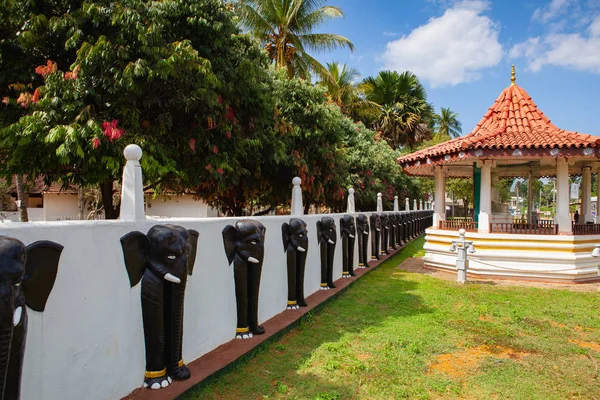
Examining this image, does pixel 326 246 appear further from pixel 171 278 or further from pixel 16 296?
pixel 16 296

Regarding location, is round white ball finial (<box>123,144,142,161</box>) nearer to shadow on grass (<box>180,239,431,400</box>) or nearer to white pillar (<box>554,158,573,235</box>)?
shadow on grass (<box>180,239,431,400</box>)

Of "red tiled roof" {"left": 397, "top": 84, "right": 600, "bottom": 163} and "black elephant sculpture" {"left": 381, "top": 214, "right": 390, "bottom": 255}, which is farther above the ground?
"red tiled roof" {"left": 397, "top": 84, "right": 600, "bottom": 163}

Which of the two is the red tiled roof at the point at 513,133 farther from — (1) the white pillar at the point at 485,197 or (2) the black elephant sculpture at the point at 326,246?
(2) the black elephant sculpture at the point at 326,246

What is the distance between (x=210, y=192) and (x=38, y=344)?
343 inches

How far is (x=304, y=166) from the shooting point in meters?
10.9

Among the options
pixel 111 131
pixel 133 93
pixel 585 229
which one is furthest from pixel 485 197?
pixel 111 131

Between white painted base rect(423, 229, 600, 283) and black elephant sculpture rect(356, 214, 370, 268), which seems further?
black elephant sculpture rect(356, 214, 370, 268)

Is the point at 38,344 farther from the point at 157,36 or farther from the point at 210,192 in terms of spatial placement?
the point at 210,192

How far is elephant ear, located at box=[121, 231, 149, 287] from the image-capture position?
10.9 feet

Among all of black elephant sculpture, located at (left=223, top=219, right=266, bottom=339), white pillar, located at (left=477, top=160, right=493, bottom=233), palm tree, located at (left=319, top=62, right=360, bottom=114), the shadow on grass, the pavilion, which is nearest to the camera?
the shadow on grass

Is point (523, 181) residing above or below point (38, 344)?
above

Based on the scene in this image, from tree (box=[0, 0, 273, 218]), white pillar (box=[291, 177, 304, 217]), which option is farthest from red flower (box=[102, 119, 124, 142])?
white pillar (box=[291, 177, 304, 217])

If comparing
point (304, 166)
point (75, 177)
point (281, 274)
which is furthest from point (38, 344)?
point (304, 166)

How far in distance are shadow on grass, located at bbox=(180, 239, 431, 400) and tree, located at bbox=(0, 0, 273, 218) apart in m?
3.23
